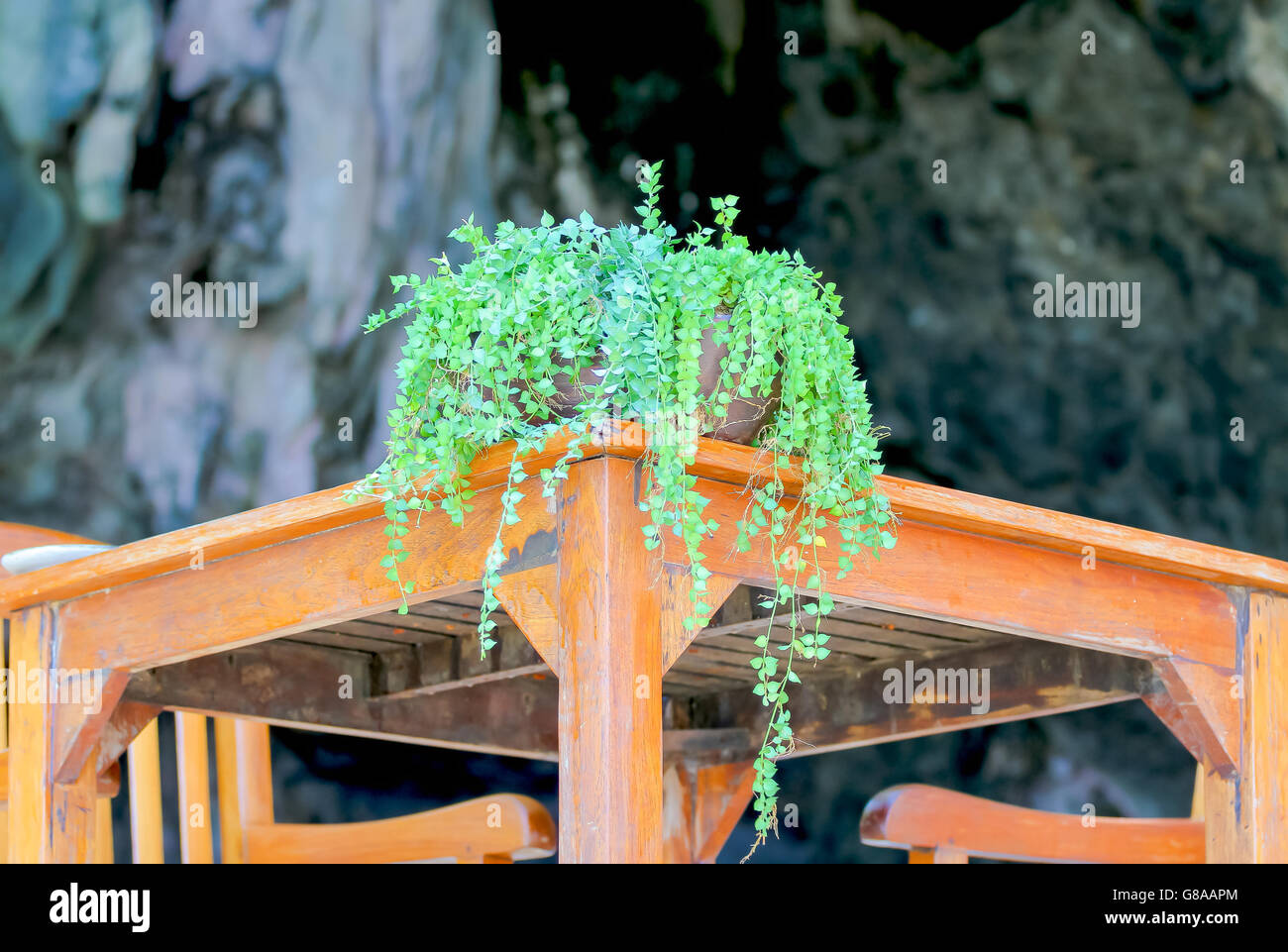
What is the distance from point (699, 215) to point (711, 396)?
328 cm

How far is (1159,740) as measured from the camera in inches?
183

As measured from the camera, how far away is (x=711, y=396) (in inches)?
73.5

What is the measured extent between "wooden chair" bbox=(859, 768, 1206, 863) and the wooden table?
6.2 inches

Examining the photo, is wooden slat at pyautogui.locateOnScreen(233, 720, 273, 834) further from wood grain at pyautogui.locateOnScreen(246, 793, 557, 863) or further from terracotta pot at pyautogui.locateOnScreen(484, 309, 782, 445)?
terracotta pot at pyautogui.locateOnScreen(484, 309, 782, 445)

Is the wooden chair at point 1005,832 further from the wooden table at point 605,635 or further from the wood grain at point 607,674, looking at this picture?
the wood grain at point 607,674

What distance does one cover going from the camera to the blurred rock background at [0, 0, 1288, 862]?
453 centimetres

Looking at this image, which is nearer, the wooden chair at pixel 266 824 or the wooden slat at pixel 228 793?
the wooden chair at pixel 266 824

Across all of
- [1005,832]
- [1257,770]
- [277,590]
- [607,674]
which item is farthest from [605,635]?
[1005,832]

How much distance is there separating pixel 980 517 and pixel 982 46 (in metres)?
3.23

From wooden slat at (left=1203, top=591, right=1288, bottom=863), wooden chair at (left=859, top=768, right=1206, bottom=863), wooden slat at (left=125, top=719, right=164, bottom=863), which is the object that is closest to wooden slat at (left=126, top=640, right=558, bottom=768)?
wooden slat at (left=125, top=719, right=164, bottom=863)

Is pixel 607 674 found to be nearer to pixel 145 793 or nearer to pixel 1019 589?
pixel 1019 589

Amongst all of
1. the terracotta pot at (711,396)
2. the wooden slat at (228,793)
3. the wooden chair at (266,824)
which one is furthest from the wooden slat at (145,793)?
the terracotta pot at (711,396)

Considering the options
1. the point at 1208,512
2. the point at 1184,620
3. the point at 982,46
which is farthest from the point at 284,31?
the point at 1184,620

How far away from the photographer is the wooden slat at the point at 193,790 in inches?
124
